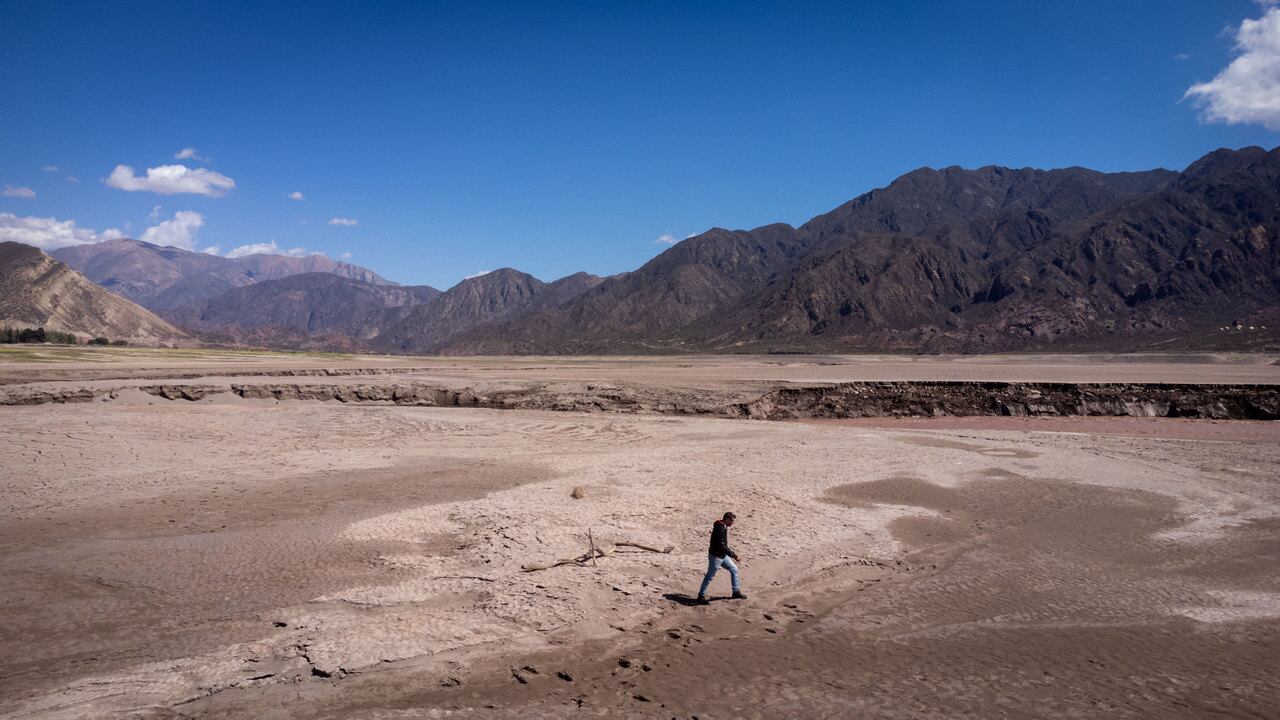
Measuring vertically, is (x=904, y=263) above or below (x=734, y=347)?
above

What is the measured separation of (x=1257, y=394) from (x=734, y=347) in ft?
321

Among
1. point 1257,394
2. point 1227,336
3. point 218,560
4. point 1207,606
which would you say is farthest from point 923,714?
point 1227,336

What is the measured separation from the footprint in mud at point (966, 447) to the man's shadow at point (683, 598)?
13928mm

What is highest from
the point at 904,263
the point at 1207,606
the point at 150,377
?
the point at 904,263

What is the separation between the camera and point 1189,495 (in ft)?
47.8

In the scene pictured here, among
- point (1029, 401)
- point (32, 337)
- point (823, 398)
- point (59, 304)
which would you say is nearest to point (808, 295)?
point (1029, 401)

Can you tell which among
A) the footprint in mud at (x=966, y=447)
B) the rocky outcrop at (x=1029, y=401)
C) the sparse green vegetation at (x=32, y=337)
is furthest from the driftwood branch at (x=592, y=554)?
the sparse green vegetation at (x=32, y=337)

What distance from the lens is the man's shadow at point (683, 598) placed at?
27.9ft

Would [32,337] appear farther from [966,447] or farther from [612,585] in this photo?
[966,447]

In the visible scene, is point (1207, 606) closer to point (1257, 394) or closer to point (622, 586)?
point (622, 586)

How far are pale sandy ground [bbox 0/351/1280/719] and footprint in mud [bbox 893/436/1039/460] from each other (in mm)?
1818

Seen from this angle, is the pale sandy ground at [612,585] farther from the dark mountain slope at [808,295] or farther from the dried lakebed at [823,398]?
the dark mountain slope at [808,295]

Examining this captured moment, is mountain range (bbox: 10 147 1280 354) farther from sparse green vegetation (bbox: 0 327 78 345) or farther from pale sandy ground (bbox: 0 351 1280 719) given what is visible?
pale sandy ground (bbox: 0 351 1280 719)

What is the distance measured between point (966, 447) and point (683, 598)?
15.3 meters
